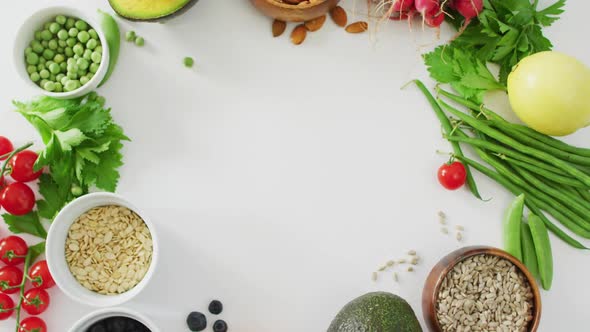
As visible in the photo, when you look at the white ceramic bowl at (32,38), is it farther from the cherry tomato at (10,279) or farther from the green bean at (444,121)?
the green bean at (444,121)

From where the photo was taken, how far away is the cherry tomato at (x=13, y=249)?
1.40 meters

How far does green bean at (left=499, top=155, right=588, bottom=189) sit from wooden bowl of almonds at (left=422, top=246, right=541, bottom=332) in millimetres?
241

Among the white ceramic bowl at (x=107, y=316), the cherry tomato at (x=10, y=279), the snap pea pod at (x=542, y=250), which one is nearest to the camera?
the white ceramic bowl at (x=107, y=316)

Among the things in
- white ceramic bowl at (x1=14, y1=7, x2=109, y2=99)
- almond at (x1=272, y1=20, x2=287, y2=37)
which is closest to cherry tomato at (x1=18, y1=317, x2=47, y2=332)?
white ceramic bowl at (x1=14, y1=7, x2=109, y2=99)

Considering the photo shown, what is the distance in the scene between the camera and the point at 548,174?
1.50m

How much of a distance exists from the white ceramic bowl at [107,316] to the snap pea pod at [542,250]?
0.91m

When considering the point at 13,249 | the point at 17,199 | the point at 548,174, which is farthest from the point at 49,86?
the point at 548,174

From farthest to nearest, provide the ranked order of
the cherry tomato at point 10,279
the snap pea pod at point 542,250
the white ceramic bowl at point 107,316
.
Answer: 1. the snap pea pod at point 542,250
2. the cherry tomato at point 10,279
3. the white ceramic bowl at point 107,316

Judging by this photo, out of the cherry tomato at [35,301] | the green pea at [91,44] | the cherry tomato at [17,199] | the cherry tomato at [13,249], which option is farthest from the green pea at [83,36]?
the cherry tomato at [35,301]

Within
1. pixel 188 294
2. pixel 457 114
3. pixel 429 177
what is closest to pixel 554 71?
pixel 457 114

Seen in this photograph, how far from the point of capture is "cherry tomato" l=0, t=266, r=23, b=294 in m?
1.39

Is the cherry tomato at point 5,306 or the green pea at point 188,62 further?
the green pea at point 188,62

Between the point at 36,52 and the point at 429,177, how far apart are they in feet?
3.27

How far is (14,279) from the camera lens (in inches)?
55.2
